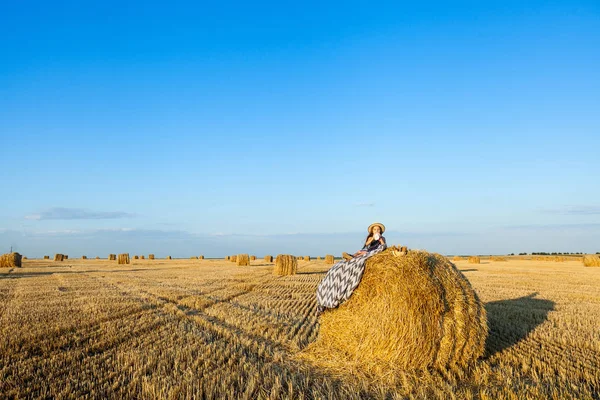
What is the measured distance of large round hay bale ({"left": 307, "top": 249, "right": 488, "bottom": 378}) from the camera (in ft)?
20.2

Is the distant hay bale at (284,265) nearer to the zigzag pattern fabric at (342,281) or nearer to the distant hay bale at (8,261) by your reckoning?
the zigzag pattern fabric at (342,281)

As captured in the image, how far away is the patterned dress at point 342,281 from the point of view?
22.4 feet

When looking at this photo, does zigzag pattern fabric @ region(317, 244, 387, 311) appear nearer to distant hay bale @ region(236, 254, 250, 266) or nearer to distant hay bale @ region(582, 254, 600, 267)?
distant hay bale @ region(236, 254, 250, 266)

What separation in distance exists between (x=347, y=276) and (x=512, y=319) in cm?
527

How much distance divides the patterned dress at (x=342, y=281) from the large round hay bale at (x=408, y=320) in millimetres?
111

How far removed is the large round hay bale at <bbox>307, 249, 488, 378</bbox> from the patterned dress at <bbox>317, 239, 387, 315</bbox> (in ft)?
0.36

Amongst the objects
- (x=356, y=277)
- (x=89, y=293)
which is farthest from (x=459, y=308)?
(x=89, y=293)

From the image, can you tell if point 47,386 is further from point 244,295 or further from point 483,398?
point 244,295

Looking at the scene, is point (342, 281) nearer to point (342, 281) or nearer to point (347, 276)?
point (342, 281)

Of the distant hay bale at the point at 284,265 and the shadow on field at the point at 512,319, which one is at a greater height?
the distant hay bale at the point at 284,265

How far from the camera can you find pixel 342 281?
7039 millimetres

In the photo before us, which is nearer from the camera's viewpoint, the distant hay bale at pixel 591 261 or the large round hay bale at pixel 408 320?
the large round hay bale at pixel 408 320

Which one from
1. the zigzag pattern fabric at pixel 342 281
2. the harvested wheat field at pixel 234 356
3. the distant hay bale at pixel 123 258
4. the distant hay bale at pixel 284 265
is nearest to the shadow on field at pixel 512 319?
the harvested wheat field at pixel 234 356

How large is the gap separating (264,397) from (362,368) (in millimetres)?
1875
